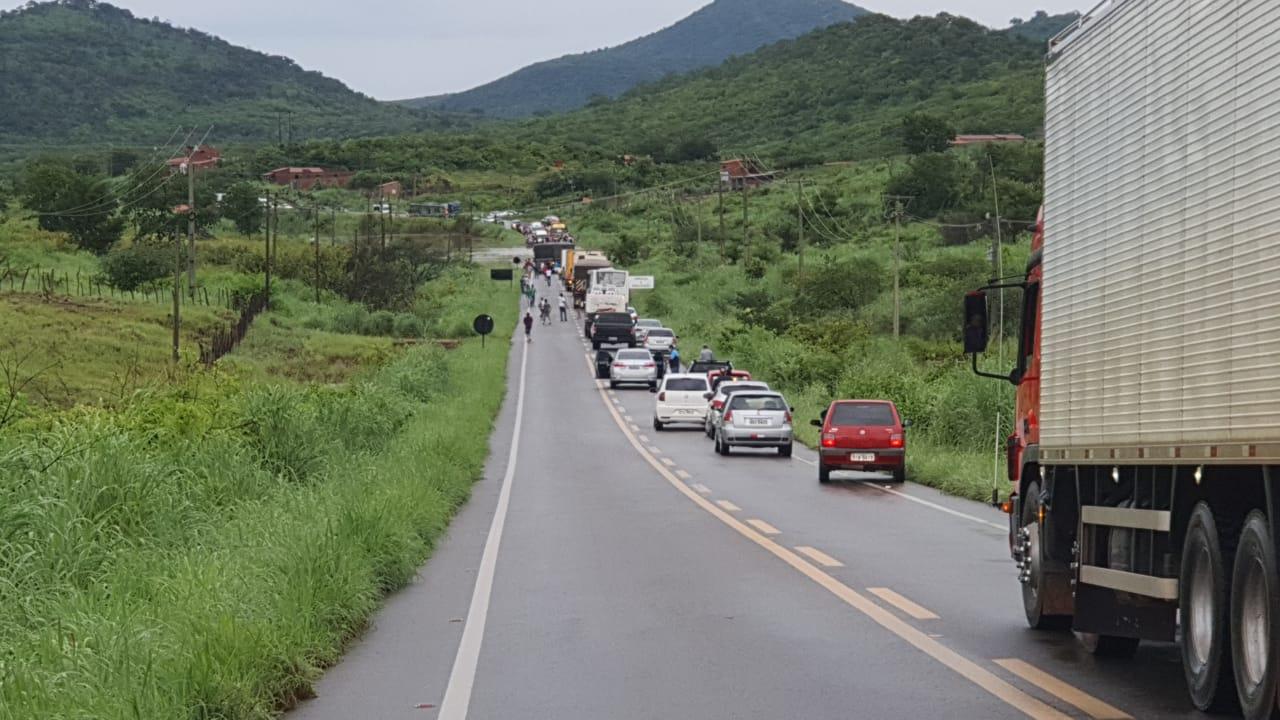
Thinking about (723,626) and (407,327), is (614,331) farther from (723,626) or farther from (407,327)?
(723,626)

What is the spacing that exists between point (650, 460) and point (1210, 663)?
88.8 ft

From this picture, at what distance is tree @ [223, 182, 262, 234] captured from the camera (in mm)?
133625

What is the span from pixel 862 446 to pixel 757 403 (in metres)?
7.74

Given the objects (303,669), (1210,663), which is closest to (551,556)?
(303,669)

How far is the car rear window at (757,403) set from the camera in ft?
120

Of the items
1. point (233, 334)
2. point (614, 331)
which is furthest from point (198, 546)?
point (614, 331)

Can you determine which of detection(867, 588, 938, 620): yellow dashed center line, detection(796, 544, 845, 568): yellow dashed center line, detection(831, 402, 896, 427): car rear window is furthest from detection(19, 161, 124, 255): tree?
detection(867, 588, 938, 620): yellow dashed center line

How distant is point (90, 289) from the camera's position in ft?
255

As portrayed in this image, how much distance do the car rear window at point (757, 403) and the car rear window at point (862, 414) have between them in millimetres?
6642

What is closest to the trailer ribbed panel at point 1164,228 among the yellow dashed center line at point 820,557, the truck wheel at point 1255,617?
the truck wheel at point 1255,617

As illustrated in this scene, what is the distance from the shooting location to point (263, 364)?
59.1 m

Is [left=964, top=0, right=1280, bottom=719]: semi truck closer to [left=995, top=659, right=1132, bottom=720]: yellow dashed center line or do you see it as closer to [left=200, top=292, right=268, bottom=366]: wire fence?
[left=995, top=659, right=1132, bottom=720]: yellow dashed center line

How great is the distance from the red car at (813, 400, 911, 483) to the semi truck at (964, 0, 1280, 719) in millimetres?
17134

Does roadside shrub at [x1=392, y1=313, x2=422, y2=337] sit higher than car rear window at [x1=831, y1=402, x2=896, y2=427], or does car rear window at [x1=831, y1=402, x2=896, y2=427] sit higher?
roadside shrub at [x1=392, y1=313, x2=422, y2=337]
